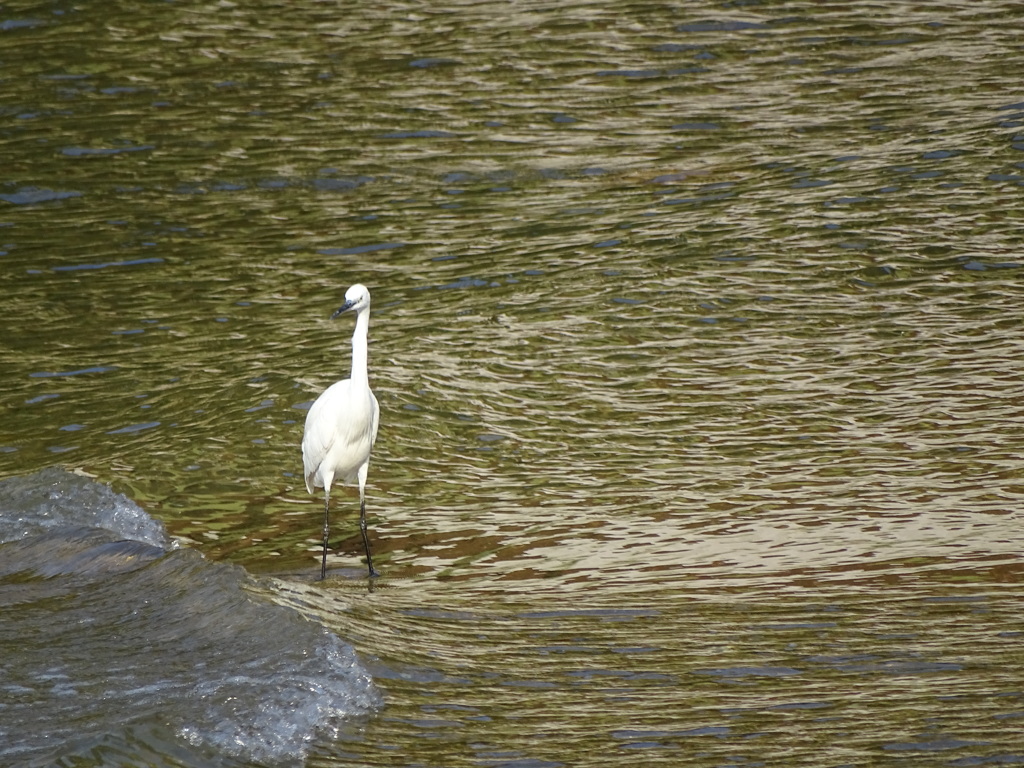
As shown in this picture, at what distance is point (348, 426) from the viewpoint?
24.4 feet

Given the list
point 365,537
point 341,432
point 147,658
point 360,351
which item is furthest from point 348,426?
point 147,658

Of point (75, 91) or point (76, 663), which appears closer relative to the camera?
point (76, 663)

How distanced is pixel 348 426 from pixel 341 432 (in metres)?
0.06

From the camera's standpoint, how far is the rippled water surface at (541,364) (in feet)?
16.8

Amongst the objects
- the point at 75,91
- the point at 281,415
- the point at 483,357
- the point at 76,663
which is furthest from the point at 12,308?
the point at 76,663

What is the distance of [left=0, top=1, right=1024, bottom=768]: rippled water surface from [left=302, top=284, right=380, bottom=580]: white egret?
0.38 meters

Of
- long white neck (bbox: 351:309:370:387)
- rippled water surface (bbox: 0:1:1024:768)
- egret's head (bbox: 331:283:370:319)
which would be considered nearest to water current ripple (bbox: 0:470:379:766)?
rippled water surface (bbox: 0:1:1024:768)

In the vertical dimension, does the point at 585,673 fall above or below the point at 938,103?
below

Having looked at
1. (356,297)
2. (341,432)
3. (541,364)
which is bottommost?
(541,364)

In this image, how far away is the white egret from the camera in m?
7.45

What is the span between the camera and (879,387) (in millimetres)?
8688

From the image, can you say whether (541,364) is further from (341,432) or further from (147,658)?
(147,658)

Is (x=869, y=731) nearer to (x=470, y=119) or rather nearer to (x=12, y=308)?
(x=12, y=308)

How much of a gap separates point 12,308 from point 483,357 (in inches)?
148
